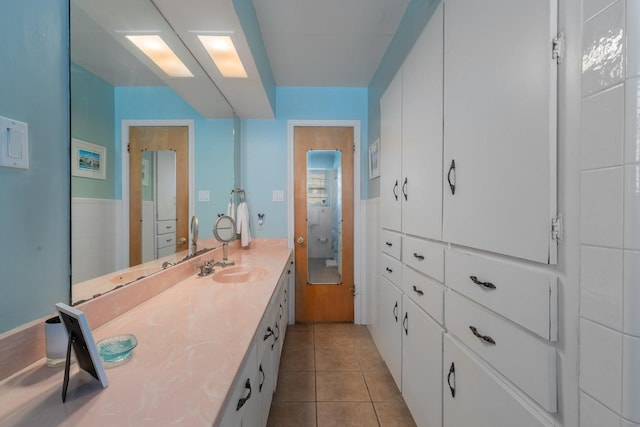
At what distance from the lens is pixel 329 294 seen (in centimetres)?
271

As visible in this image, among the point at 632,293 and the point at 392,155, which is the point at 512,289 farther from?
the point at 392,155

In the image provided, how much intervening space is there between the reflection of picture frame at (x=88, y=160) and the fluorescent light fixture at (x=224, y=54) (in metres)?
0.91

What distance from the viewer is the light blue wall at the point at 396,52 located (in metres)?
1.44

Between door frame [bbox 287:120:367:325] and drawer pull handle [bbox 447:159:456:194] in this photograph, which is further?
door frame [bbox 287:120:367:325]

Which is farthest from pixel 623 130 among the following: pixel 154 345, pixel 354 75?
pixel 354 75

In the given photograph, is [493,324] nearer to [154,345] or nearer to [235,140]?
[154,345]

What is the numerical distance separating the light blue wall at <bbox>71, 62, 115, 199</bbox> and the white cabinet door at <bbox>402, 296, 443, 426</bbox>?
1461 mm

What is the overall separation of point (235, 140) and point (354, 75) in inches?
51.7

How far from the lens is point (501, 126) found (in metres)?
0.76

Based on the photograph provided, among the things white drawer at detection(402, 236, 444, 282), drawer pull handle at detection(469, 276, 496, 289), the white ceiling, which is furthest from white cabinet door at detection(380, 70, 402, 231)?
drawer pull handle at detection(469, 276, 496, 289)

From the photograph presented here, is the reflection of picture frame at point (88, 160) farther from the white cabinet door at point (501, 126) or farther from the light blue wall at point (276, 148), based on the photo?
the light blue wall at point (276, 148)

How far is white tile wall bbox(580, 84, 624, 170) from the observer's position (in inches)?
18.7

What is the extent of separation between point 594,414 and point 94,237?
145 centimetres

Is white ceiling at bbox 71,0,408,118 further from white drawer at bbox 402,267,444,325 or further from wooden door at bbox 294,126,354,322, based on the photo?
white drawer at bbox 402,267,444,325
